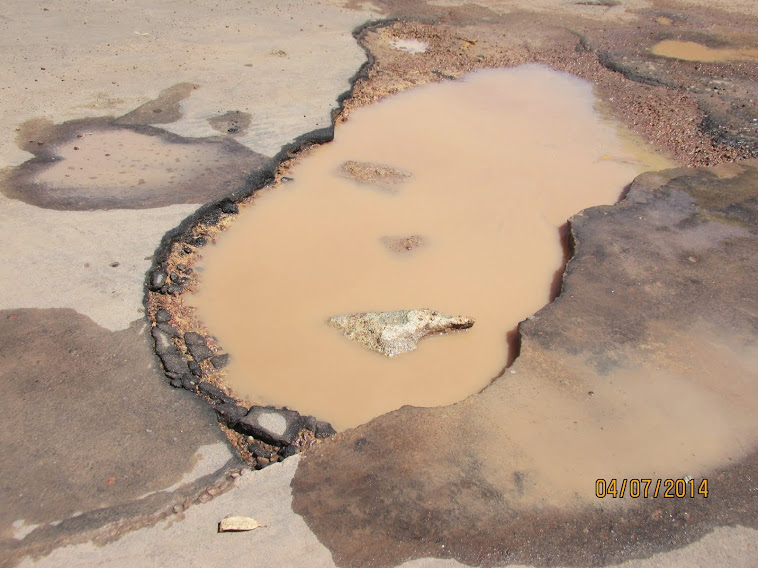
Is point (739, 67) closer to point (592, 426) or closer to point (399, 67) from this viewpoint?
point (399, 67)

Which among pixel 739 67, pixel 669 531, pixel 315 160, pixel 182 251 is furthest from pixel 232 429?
pixel 739 67

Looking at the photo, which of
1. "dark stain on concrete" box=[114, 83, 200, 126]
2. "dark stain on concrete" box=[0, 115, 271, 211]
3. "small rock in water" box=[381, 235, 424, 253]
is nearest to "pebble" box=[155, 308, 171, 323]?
"dark stain on concrete" box=[0, 115, 271, 211]

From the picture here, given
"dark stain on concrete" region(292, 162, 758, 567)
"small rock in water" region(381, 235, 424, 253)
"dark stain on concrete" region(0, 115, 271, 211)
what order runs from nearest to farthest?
1. "dark stain on concrete" region(292, 162, 758, 567)
2. "small rock in water" region(381, 235, 424, 253)
3. "dark stain on concrete" region(0, 115, 271, 211)

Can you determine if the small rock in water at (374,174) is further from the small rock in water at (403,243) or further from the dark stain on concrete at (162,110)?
the dark stain on concrete at (162,110)

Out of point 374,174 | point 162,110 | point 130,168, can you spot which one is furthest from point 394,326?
point 162,110

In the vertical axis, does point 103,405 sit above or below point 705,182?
below

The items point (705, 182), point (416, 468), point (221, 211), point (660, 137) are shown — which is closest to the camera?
point (416, 468)

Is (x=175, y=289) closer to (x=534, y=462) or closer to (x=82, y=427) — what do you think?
(x=82, y=427)

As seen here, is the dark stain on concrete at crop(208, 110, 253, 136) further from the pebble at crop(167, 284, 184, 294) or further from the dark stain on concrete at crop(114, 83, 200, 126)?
the pebble at crop(167, 284, 184, 294)
